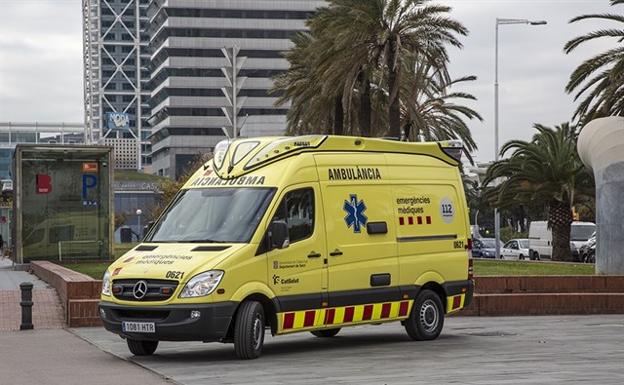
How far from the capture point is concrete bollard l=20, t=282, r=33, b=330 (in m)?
18.3

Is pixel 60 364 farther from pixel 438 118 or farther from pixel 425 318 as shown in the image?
pixel 438 118

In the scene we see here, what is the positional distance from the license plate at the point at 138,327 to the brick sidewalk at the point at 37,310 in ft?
17.8

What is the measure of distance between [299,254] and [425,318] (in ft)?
8.66

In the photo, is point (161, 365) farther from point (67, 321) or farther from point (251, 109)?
point (251, 109)

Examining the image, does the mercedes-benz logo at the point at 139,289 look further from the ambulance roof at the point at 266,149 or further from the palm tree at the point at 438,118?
the palm tree at the point at 438,118

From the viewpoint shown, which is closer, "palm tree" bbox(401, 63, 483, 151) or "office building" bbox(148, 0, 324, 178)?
"palm tree" bbox(401, 63, 483, 151)

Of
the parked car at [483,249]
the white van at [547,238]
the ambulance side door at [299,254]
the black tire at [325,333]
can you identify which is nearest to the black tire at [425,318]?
the black tire at [325,333]

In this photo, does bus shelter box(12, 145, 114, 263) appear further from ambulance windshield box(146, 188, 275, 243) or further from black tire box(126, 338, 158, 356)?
black tire box(126, 338, 158, 356)

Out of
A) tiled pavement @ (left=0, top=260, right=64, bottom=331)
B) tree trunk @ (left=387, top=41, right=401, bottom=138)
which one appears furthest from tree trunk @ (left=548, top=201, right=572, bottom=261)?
tiled pavement @ (left=0, top=260, right=64, bottom=331)

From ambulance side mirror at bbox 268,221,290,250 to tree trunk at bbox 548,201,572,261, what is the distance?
120ft

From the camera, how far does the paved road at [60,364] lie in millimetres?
12234

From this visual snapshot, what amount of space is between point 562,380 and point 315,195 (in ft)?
14.9

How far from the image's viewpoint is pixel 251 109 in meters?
159

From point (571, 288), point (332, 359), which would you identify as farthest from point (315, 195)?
point (571, 288)
